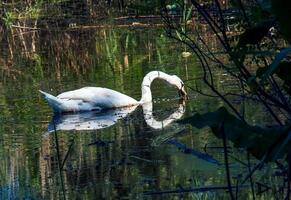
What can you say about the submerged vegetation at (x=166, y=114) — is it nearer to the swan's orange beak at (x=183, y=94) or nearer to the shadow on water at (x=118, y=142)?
the shadow on water at (x=118, y=142)

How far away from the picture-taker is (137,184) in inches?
212

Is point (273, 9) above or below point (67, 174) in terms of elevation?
above

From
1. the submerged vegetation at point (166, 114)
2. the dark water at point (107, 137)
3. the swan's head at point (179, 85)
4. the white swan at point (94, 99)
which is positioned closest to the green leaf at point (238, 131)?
the submerged vegetation at point (166, 114)

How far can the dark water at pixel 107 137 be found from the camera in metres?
5.28

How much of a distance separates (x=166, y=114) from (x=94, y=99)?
102cm

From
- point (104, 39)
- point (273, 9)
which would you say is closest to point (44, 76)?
point (104, 39)

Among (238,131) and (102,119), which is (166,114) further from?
(238,131)

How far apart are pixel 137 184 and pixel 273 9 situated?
3.22m

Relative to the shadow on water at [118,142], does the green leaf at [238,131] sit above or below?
above

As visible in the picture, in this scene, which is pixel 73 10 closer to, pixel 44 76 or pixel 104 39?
pixel 104 39

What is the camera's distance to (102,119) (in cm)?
892

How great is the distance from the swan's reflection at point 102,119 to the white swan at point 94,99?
0.25 feet

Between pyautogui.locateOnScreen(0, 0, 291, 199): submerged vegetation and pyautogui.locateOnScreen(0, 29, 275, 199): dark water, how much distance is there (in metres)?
0.01

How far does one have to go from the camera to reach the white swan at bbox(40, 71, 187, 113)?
30.7 feet
